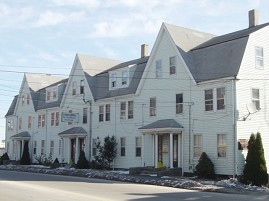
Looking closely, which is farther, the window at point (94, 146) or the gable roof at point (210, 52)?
the window at point (94, 146)

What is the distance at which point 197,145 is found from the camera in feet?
98.1

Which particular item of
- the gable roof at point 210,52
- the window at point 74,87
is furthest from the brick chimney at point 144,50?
the gable roof at point 210,52

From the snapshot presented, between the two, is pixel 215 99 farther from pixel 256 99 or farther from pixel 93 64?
pixel 93 64

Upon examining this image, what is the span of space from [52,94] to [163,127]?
71.3 ft

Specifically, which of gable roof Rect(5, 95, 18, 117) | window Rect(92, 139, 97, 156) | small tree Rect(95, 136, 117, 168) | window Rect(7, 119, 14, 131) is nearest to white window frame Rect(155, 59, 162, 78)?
small tree Rect(95, 136, 117, 168)

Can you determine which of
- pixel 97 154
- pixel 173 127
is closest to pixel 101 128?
pixel 97 154

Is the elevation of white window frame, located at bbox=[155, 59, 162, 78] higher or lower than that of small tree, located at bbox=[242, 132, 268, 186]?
higher

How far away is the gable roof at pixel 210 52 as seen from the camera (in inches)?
1132

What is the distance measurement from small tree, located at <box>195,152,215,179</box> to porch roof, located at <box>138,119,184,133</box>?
318 centimetres

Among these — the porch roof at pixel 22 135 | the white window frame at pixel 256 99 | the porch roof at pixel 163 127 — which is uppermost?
the white window frame at pixel 256 99

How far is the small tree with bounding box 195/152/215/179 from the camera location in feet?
91.3

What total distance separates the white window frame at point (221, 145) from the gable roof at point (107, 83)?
10.1 meters

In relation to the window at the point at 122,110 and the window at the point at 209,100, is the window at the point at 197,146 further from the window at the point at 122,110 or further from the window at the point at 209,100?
the window at the point at 122,110

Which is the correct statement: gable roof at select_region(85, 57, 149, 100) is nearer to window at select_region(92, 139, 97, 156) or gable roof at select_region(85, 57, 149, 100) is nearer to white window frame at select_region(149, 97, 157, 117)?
white window frame at select_region(149, 97, 157, 117)
